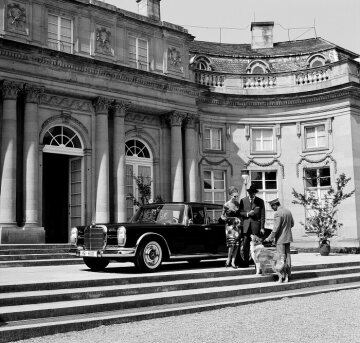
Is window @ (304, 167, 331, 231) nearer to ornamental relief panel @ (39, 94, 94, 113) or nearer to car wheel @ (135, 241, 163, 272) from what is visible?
ornamental relief panel @ (39, 94, 94, 113)

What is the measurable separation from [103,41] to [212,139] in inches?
311

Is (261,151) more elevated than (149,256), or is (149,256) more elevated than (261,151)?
(261,151)

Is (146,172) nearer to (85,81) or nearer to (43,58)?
(85,81)

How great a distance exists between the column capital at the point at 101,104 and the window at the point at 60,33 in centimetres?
235

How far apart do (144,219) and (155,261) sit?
1.71 meters

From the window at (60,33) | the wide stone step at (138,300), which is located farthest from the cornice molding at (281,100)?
the wide stone step at (138,300)

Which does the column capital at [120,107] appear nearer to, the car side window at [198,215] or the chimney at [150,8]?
the chimney at [150,8]

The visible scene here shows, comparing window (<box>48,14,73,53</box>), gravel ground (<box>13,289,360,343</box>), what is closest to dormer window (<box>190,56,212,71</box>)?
window (<box>48,14,73,53</box>)

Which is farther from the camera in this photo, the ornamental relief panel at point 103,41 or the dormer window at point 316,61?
the dormer window at point 316,61

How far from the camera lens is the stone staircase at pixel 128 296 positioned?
25.1 ft

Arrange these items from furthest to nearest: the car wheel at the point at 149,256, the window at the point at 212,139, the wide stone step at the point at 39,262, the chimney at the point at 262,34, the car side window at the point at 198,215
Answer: the chimney at the point at 262,34
the window at the point at 212,139
the wide stone step at the point at 39,262
the car side window at the point at 198,215
the car wheel at the point at 149,256

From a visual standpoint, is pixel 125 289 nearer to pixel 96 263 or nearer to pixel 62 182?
pixel 96 263

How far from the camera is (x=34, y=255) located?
54.3ft

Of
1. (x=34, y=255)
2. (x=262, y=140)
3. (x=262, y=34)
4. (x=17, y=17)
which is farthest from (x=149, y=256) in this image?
(x=262, y=34)
